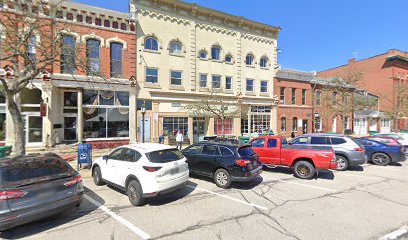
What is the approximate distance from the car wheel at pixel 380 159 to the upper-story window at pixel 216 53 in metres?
15.6

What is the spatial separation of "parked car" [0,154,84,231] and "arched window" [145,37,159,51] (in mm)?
15137

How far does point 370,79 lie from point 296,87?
77.5ft

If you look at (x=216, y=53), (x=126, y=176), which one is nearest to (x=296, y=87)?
(x=216, y=53)

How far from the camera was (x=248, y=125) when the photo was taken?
2378cm

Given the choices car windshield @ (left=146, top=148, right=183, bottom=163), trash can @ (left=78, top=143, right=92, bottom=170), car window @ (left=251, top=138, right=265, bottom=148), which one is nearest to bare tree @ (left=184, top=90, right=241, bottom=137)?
car window @ (left=251, top=138, right=265, bottom=148)

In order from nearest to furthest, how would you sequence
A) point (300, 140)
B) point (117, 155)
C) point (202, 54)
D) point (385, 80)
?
point (117, 155), point (300, 140), point (202, 54), point (385, 80)

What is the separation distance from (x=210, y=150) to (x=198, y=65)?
1429 cm

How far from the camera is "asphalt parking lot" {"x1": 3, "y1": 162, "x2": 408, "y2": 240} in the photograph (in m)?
4.49

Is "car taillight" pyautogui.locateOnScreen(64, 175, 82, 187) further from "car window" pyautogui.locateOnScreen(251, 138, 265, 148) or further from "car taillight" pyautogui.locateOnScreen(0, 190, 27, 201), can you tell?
"car window" pyautogui.locateOnScreen(251, 138, 265, 148)

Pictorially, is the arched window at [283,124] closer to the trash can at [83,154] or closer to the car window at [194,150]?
the car window at [194,150]

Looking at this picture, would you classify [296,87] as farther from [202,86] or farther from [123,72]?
[123,72]

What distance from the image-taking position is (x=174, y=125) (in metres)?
19.6

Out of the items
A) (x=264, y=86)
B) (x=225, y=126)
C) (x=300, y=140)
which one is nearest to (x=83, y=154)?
(x=300, y=140)

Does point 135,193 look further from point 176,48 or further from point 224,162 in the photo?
point 176,48
